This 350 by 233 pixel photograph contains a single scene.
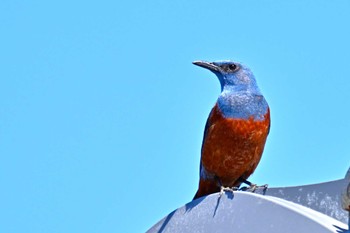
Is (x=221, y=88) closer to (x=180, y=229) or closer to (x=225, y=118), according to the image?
(x=225, y=118)

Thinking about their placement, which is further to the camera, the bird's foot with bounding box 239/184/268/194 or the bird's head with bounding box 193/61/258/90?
the bird's head with bounding box 193/61/258/90

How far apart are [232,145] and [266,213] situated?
310 cm

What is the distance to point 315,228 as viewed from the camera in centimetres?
499

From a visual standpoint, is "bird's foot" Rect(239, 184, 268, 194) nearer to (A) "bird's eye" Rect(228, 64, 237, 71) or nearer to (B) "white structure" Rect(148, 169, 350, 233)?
(B) "white structure" Rect(148, 169, 350, 233)

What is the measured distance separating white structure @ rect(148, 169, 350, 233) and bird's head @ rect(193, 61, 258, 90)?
1.92m

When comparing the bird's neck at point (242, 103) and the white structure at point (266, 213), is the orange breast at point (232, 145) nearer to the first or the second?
the bird's neck at point (242, 103)

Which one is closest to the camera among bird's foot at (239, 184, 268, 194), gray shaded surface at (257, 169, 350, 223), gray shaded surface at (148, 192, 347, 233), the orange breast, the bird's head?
gray shaded surface at (148, 192, 347, 233)

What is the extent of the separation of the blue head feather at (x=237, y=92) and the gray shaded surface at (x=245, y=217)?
90.5 inches

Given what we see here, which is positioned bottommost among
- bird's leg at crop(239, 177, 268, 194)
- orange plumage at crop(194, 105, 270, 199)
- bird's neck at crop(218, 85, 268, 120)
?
bird's leg at crop(239, 177, 268, 194)

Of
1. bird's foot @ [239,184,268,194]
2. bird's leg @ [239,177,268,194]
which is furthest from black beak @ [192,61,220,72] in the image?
bird's foot @ [239,184,268,194]

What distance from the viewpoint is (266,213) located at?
5418 mm

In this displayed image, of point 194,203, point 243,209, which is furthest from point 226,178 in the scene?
point 243,209

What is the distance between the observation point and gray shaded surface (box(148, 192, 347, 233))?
5.12 meters

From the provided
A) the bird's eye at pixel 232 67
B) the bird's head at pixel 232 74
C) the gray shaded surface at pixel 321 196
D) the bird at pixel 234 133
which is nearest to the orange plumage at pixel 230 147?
the bird at pixel 234 133
